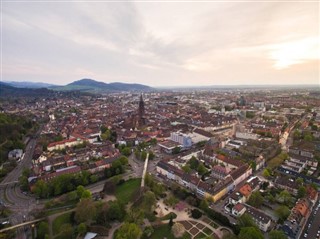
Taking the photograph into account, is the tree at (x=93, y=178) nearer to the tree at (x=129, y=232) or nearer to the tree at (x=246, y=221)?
the tree at (x=129, y=232)

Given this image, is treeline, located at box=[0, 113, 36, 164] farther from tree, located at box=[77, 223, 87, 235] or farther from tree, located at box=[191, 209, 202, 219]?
tree, located at box=[191, 209, 202, 219]

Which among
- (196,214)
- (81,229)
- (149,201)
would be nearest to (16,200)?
(81,229)

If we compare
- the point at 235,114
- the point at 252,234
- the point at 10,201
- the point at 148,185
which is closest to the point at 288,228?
the point at 252,234

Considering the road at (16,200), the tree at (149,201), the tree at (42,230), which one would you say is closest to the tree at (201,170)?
the tree at (149,201)

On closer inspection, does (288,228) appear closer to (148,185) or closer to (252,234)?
(252,234)

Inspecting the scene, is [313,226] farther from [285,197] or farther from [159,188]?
[159,188]
